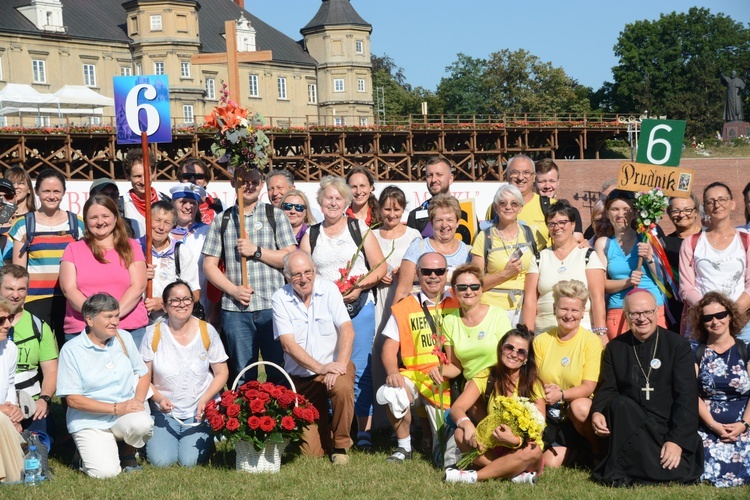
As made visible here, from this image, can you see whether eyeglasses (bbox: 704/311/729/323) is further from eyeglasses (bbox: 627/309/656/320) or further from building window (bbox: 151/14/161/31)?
building window (bbox: 151/14/161/31)

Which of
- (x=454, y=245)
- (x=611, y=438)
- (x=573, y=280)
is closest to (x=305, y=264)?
(x=454, y=245)

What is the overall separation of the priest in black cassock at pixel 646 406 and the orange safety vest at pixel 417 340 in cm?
119

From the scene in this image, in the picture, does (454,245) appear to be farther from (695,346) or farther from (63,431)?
(63,431)

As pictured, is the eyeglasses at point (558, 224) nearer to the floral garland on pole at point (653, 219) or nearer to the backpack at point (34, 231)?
the floral garland on pole at point (653, 219)

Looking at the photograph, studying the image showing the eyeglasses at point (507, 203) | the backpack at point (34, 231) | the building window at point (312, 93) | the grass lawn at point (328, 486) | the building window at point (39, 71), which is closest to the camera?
the grass lawn at point (328, 486)

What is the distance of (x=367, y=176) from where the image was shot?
317 inches

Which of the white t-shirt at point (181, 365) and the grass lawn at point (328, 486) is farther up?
the white t-shirt at point (181, 365)

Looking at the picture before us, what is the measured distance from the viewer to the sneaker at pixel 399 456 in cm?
667

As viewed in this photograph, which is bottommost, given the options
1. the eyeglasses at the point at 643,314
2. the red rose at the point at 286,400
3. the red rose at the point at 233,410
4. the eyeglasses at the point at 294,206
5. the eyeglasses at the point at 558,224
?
the red rose at the point at 233,410

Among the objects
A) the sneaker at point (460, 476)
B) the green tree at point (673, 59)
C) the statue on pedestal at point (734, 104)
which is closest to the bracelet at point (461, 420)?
the sneaker at point (460, 476)

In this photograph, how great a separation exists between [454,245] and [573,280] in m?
1.12

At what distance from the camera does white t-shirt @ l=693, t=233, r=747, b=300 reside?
22.8 ft

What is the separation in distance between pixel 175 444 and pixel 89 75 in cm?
5703

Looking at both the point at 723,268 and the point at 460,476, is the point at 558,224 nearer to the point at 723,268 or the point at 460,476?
the point at 723,268
